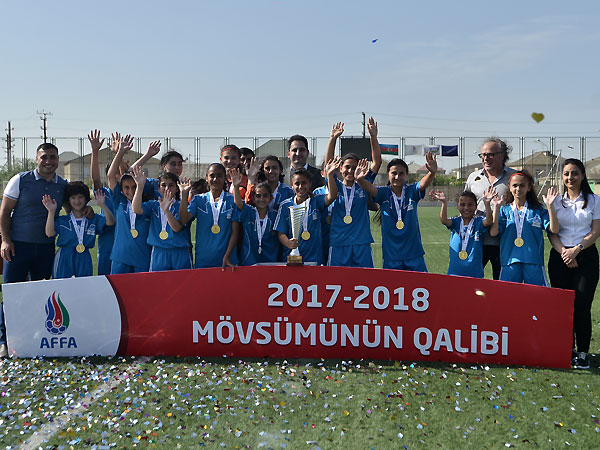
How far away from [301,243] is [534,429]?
2626 mm

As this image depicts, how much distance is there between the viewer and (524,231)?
14.7 feet

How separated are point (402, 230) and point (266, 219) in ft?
4.46

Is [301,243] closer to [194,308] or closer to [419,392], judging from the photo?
[194,308]

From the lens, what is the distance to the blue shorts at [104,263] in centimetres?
547

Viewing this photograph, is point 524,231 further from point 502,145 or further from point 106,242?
point 106,242

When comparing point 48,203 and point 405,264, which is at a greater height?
point 48,203

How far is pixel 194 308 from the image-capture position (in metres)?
4.40

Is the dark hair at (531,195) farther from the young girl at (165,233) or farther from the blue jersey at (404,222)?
the young girl at (165,233)

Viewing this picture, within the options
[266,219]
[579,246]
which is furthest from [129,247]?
[579,246]

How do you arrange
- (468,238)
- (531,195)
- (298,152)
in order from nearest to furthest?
(531,195) < (468,238) < (298,152)

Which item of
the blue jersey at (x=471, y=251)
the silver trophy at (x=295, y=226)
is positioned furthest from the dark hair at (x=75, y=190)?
the blue jersey at (x=471, y=251)

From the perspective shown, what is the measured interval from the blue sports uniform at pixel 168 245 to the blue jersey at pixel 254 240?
56 centimetres

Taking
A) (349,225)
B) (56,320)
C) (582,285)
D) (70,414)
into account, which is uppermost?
(349,225)

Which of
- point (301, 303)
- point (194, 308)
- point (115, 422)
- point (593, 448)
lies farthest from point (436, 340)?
point (115, 422)
